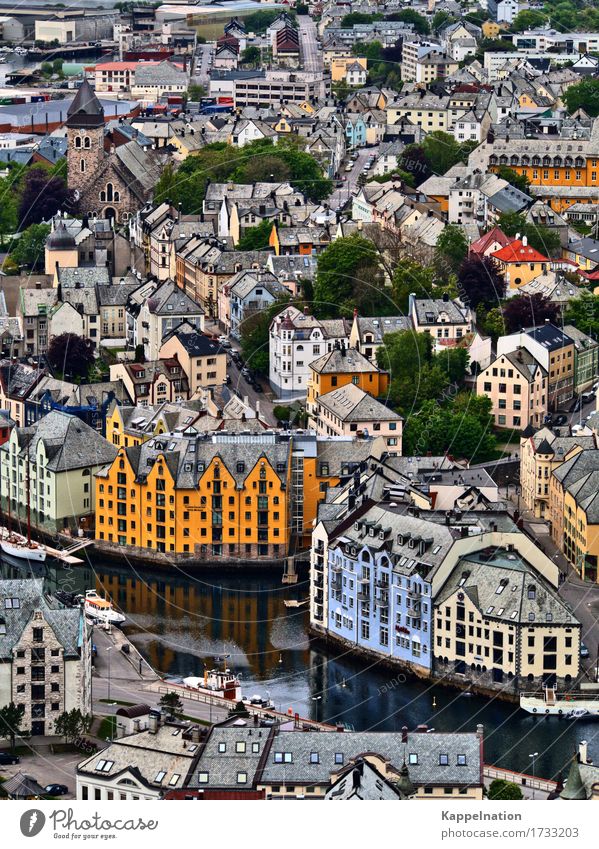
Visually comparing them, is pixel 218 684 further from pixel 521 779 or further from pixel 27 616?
pixel 521 779

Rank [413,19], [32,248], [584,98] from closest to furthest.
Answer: [32,248] < [584,98] < [413,19]

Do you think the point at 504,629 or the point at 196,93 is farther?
the point at 196,93

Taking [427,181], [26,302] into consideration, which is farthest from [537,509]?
[427,181]

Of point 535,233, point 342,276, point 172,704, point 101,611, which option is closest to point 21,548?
point 101,611

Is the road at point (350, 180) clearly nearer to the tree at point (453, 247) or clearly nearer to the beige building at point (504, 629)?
the tree at point (453, 247)

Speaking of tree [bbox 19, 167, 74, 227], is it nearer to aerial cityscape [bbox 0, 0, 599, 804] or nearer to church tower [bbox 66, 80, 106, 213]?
aerial cityscape [bbox 0, 0, 599, 804]

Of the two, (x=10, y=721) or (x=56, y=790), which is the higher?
(x=56, y=790)
